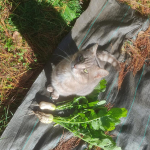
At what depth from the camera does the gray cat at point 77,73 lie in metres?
2.05

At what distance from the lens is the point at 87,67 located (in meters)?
2.06

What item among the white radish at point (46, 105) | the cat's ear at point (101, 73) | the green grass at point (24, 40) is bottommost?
the white radish at point (46, 105)

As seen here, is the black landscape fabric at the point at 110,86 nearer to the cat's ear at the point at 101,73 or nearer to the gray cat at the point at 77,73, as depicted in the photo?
the gray cat at the point at 77,73

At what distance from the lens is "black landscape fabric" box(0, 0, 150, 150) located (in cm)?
254

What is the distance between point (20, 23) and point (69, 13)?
2.94 ft

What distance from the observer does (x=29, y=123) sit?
2.52m

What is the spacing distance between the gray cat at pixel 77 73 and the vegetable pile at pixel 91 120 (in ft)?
0.90

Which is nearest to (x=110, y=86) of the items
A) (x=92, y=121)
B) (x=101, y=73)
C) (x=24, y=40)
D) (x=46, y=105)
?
(x=92, y=121)

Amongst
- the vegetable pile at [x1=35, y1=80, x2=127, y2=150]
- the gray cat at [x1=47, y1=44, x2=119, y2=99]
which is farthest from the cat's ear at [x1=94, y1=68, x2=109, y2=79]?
the vegetable pile at [x1=35, y1=80, x2=127, y2=150]

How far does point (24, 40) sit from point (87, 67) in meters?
1.31

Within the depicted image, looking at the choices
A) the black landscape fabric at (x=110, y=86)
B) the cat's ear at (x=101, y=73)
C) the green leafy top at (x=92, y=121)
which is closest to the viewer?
the cat's ear at (x=101, y=73)

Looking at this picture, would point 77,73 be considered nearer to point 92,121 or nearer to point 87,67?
point 87,67

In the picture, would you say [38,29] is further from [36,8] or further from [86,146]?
[86,146]

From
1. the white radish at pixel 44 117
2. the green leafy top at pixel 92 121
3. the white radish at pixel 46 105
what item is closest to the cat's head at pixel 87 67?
the green leafy top at pixel 92 121
